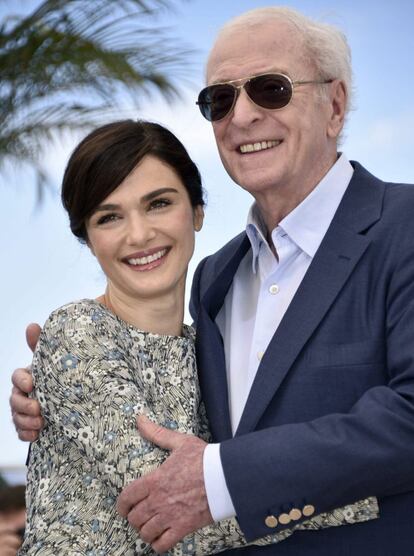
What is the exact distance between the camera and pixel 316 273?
290 centimetres

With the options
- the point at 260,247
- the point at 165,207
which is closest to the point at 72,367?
the point at 165,207

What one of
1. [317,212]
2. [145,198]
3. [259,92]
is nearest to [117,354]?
[145,198]

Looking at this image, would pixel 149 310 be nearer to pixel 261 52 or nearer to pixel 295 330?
pixel 295 330

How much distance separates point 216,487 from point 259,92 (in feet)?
4.51

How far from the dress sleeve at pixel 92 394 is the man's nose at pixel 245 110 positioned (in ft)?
2.92

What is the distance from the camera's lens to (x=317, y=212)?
123 inches

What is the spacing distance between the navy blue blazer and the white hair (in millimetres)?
445

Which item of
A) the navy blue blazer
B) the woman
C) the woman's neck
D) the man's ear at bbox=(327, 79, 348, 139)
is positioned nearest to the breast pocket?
the navy blue blazer

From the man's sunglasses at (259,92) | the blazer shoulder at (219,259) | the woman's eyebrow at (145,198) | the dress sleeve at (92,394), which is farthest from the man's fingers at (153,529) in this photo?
the man's sunglasses at (259,92)

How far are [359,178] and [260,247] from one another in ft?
A: 1.40

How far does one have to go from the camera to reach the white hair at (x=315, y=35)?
330 centimetres

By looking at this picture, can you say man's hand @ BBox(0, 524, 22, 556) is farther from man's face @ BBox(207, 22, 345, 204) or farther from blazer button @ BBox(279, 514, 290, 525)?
man's face @ BBox(207, 22, 345, 204)

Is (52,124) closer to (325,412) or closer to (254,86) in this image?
(254,86)

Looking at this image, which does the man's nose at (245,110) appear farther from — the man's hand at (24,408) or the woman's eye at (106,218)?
the man's hand at (24,408)
